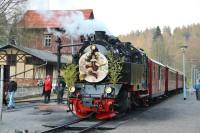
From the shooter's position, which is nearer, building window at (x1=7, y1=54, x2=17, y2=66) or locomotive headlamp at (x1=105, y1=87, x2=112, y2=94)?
locomotive headlamp at (x1=105, y1=87, x2=112, y2=94)

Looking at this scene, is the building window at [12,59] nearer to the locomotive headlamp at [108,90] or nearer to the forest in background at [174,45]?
the forest in background at [174,45]

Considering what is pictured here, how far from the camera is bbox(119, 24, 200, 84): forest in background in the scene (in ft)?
256

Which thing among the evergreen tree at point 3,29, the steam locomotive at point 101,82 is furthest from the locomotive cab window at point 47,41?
the steam locomotive at point 101,82

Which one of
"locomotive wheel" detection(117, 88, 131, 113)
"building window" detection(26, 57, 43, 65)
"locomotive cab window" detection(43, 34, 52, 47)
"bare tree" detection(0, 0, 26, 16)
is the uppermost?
"bare tree" detection(0, 0, 26, 16)

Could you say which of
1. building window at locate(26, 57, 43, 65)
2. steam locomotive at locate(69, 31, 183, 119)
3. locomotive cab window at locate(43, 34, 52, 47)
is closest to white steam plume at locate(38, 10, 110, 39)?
steam locomotive at locate(69, 31, 183, 119)

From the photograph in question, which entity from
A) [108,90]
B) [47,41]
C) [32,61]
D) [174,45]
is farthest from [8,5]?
[174,45]

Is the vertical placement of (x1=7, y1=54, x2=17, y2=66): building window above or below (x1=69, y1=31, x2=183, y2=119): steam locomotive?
above

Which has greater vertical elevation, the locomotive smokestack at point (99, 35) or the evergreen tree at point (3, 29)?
the evergreen tree at point (3, 29)

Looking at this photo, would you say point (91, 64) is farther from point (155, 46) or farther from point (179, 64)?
point (155, 46)

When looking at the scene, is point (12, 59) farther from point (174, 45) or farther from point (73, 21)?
point (174, 45)

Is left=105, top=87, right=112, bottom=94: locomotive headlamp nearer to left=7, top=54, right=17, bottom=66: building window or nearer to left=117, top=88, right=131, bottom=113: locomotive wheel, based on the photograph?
left=117, top=88, right=131, bottom=113: locomotive wheel

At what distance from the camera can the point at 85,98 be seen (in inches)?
656

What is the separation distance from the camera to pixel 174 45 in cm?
9600

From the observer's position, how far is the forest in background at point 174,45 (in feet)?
256
